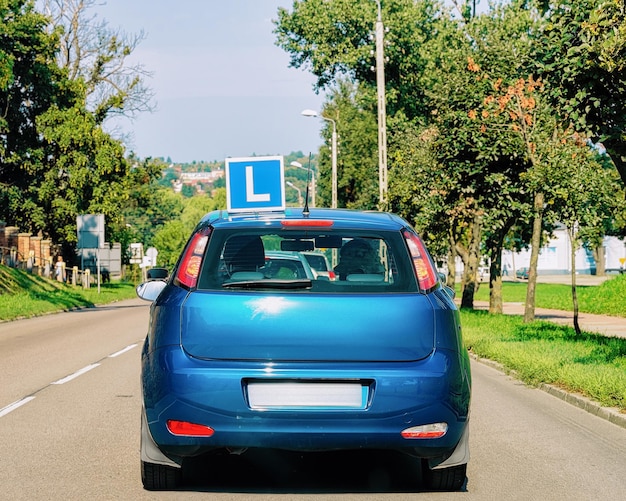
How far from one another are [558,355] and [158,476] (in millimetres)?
8639

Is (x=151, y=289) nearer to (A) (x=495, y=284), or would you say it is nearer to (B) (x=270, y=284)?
(B) (x=270, y=284)

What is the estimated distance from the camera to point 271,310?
18.7ft

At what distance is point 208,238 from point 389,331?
1182mm

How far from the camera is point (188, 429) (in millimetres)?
5695

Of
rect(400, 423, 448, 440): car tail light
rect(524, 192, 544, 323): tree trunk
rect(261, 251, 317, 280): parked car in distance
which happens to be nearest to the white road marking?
rect(261, 251, 317, 280): parked car in distance

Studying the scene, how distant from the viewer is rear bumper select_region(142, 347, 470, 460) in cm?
561

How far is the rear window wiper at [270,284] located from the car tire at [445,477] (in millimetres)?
1351

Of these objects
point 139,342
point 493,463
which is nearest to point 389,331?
point 493,463

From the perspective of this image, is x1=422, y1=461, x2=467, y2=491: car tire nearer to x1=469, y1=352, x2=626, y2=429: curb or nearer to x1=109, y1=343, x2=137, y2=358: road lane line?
x1=469, y1=352, x2=626, y2=429: curb

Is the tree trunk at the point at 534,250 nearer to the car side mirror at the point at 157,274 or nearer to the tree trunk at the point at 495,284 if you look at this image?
the tree trunk at the point at 495,284

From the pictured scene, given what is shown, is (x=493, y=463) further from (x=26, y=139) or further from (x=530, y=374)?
(x=26, y=139)

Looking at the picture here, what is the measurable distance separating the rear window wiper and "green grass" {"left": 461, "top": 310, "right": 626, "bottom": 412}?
16.1ft

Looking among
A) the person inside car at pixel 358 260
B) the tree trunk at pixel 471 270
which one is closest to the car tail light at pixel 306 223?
the person inside car at pixel 358 260

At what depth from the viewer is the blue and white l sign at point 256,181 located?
17.3 metres
